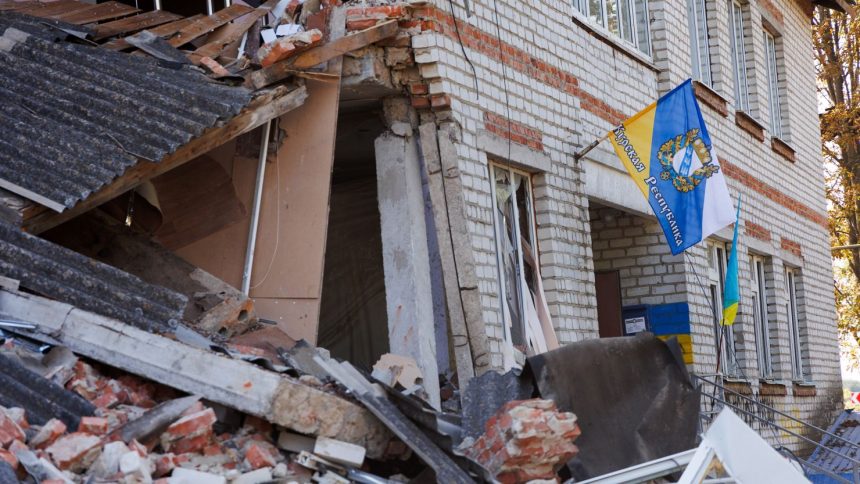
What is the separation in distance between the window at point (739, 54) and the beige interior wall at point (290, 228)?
9090mm

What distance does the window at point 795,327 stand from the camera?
16109mm

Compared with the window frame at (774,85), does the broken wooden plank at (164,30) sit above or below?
below

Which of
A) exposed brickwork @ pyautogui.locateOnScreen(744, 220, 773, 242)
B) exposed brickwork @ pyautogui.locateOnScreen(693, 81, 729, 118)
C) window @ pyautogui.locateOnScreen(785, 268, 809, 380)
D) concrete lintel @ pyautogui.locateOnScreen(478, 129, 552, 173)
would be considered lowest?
window @ pyautogui.locateOnScreen(785, 268, 809, 380)

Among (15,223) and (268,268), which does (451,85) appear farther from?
(15,223)

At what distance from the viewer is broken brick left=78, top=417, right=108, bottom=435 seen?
14.4ft

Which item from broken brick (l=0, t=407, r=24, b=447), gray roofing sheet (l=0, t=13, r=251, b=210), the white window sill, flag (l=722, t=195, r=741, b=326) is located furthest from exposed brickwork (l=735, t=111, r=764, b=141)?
broken brick (l=0, t=407, r=24, b=447)

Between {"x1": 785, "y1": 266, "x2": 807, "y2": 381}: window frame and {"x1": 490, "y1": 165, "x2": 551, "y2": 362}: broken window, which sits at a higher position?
{"x1": 490, "y1": 165, "x2": 551, "y2": 362}: broken window

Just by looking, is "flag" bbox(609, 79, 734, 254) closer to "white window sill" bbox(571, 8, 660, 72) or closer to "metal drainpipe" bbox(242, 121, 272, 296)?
"white window sill" bbox(571, 8, 660, 72)

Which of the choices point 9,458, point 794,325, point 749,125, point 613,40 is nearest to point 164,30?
point 9,458

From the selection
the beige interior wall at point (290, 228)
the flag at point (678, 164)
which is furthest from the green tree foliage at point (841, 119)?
the beige interior wall at point (290, 228)

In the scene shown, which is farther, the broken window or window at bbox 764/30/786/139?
window at bbox 764/30/786/139

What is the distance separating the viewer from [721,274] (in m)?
13.5

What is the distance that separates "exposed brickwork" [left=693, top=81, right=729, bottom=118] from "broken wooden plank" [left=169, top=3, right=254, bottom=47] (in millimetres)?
6768

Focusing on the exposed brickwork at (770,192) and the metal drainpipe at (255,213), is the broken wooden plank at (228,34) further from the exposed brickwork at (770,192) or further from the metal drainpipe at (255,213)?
the exposed brickwork at (770,192)
